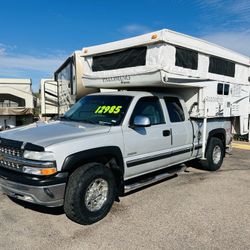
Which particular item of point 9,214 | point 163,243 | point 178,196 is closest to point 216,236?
point 163,243

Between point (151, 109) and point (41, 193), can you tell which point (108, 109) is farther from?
point (41, 193)

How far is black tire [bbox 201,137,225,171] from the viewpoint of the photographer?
695 cm

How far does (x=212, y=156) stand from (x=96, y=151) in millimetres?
3899

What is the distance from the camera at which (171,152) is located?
5617 mm

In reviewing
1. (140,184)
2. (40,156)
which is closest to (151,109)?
(140,184)

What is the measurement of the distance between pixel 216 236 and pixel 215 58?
4.53 metres

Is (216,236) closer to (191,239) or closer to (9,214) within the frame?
(191,239)

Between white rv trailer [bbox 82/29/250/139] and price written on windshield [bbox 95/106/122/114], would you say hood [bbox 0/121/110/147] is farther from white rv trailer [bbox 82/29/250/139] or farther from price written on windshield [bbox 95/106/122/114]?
white rv trailer [bbox 82/29/250/139]

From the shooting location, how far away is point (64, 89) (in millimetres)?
10961

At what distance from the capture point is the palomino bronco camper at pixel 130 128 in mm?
3822

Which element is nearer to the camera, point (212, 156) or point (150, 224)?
point (150, 224)

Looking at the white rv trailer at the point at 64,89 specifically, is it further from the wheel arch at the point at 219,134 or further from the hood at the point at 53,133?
the hood at the point at 53,133

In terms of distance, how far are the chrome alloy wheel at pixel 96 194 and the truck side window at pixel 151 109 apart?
1.37 meters

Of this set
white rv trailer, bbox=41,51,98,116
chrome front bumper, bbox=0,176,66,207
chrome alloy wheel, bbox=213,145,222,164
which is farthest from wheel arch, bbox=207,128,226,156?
chrome front bumper, bbox=0,176,66,207
